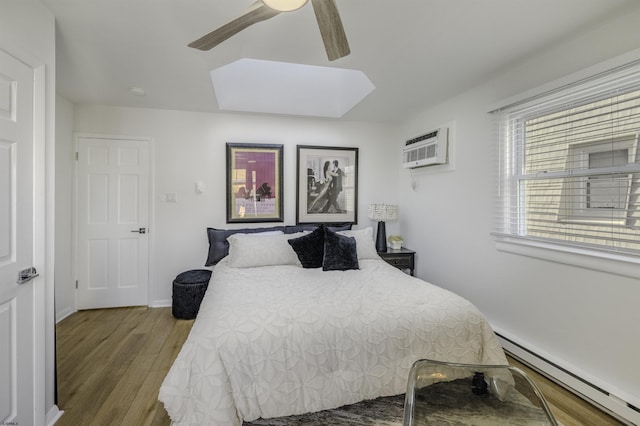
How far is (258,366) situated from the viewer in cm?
160

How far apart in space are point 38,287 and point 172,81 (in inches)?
77.5

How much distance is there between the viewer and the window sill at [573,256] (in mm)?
1756

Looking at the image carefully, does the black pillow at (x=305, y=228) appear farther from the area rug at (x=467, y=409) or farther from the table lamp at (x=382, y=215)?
the area rug at (x=467, y=409)

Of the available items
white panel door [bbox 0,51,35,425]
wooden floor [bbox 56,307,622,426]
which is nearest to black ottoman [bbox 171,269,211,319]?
wooden floor [bbox 56,307,622,426]

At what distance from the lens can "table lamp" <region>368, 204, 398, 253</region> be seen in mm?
3812

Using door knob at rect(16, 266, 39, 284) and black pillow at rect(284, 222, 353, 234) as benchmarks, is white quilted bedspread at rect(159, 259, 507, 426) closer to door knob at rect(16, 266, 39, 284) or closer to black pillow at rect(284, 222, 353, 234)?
door knob at rect(16, 266, 39, 284)

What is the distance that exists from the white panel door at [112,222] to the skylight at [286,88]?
4.20 feet

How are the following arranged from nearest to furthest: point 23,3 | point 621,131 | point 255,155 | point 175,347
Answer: point 23,3 → point 621,131 → point 175,347 → point 255,155

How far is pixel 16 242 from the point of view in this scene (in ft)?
4.84

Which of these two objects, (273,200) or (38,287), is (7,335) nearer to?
(38,287)

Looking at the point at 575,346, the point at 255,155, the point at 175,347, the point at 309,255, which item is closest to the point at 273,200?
the point at 255,155

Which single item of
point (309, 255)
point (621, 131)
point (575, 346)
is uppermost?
point (621, 131)

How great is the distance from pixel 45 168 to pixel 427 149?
3330mm

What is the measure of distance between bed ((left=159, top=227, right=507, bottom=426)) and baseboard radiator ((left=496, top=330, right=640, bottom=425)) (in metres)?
0.55
